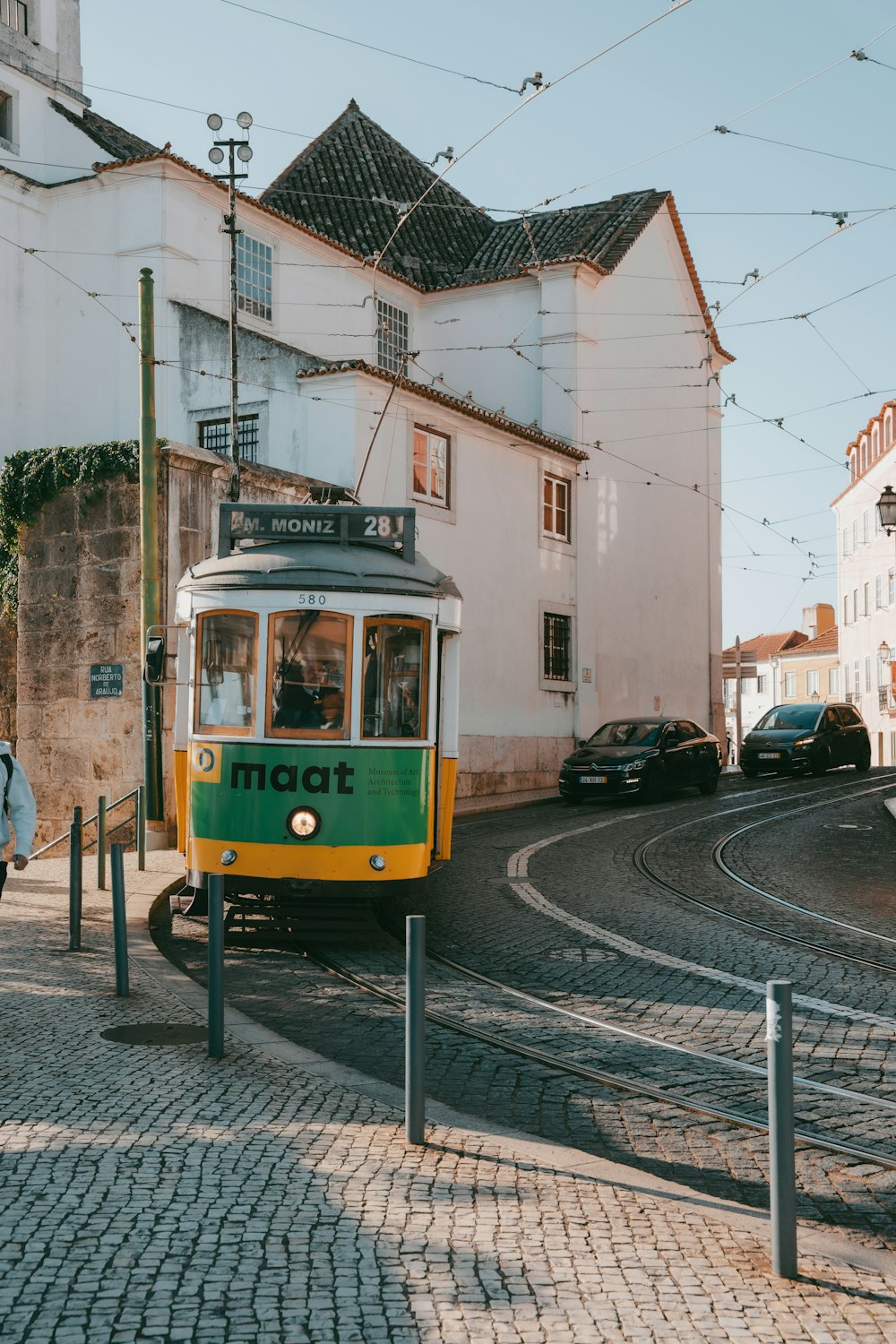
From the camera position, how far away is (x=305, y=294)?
29.0 metres

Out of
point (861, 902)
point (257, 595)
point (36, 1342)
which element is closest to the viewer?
point (36, 1342)

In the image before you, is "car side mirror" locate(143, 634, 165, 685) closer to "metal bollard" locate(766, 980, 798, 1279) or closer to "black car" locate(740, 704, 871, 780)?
"metal bollard" locate(766, 980, 798, 1279)

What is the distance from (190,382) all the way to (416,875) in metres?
16.1

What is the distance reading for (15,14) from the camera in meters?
28.6

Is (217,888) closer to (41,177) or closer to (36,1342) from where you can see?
(36,1342)

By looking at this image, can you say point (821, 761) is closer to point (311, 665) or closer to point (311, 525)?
point (311, 525)

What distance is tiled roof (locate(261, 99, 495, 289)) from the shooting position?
3194 cm

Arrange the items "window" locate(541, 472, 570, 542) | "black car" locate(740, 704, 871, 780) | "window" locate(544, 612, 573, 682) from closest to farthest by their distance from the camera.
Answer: "black car" locate(740, 704, 871, 780) < "window" locate(544, 612, 573, 682) < "window" locate(541, 472, 570, 542)

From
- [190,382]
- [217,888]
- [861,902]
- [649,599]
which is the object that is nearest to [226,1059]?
[217,888]

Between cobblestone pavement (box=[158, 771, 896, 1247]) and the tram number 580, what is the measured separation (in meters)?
3.34

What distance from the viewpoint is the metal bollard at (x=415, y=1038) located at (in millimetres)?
5512

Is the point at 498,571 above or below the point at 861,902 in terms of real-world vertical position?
above

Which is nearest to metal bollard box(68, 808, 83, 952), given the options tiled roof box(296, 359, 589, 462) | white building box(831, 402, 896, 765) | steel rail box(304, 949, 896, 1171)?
steel rail box(304, 949, 896, 1171)

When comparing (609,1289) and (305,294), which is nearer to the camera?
(609,1289)
